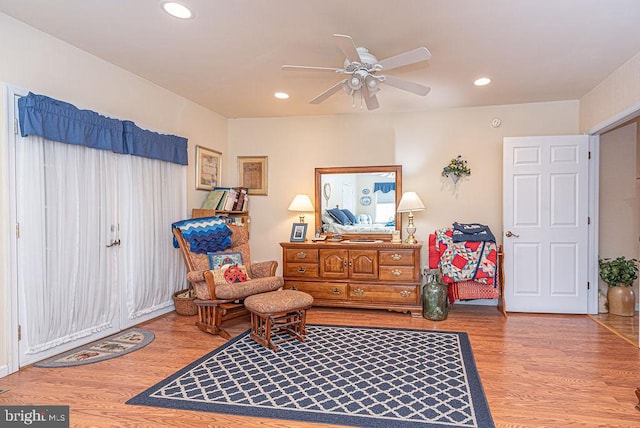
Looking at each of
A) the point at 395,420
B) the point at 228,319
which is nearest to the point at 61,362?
the point at 228,319

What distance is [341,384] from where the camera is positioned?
8.28ft

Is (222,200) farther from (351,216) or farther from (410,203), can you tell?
(410,203)

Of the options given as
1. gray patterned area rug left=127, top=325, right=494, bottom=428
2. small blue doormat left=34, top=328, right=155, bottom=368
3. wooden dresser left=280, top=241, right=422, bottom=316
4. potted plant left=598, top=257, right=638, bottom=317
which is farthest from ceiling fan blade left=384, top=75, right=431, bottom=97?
potted plant left=598, top=257, right=638, bottom=317

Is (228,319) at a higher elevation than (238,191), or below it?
below

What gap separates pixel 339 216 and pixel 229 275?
1813 millimetres

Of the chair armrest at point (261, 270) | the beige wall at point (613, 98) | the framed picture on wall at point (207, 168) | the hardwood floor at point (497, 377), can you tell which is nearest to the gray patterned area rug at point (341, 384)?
the hardwood floor at point (497, 377)

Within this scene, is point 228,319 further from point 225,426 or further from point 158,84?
point 158,84

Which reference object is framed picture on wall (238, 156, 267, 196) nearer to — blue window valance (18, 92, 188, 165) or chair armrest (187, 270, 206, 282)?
blue window valance (18, 92, 188, 165)

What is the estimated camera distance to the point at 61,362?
2.88m

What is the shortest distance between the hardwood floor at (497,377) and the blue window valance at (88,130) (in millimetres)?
1714

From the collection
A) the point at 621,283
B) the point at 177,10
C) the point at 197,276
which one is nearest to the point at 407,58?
the point at 177,10

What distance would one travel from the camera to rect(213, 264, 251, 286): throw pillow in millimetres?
3730

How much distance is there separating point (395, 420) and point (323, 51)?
268 cm

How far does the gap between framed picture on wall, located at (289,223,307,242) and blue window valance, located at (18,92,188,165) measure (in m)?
1.62
